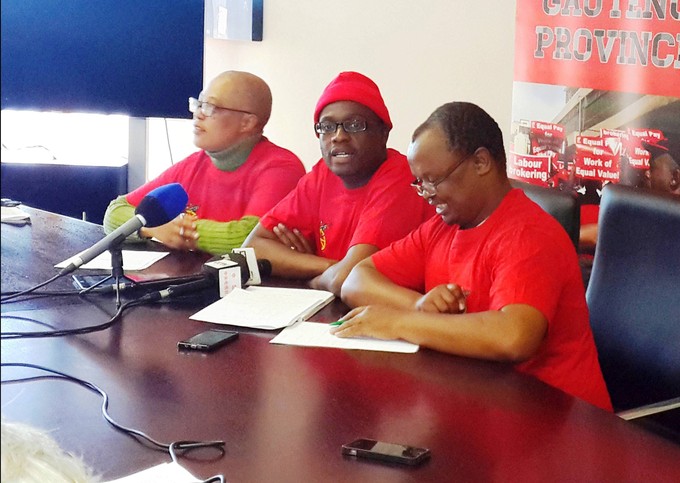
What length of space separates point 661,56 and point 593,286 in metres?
0.99

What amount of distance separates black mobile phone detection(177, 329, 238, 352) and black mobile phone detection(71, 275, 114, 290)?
51cm

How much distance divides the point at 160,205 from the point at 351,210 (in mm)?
702

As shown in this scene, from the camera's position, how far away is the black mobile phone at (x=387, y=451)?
1.17 meters

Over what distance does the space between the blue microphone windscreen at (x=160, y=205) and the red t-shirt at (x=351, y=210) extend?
1.82ft

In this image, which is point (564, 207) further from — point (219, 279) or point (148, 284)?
point (148, 284)

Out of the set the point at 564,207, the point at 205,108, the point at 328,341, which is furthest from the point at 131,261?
the point at 564,207

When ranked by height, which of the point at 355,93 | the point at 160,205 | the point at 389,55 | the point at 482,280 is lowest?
the point at 482,280

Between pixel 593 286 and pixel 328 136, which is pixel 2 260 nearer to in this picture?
pixel 593 286

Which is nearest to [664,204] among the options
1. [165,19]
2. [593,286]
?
[593,286]

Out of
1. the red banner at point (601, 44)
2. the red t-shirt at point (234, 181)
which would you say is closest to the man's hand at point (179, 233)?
the red t-shirt at point (234, 181)

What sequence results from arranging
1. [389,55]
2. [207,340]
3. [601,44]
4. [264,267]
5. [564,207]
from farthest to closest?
[389,55]
[601,44]
[264,267]
[564,207]
[207,340]

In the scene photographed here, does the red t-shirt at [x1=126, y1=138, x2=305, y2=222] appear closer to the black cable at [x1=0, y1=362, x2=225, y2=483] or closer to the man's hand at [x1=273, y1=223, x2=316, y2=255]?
the man's hand at [x1=273, y1=223, x2=316, y2=255]

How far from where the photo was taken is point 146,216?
202 cm

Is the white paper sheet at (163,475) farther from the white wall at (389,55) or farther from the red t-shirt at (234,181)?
the white wall at (389,55)
